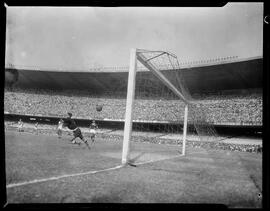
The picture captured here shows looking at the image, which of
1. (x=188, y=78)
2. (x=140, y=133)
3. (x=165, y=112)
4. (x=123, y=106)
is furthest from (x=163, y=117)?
(x=123, y=106)

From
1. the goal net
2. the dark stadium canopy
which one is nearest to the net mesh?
the goal net

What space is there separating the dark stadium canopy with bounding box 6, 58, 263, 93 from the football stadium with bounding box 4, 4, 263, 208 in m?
0.13

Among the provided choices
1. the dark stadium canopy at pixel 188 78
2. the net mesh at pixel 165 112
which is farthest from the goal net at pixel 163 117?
the dark stadium canopy at pixel 188 78

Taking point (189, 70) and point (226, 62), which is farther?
point (189, 70)

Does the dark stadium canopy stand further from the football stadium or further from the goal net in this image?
the goal net

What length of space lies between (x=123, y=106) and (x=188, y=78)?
31.1 feet

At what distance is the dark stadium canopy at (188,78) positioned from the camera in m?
25.0

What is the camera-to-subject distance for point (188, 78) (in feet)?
95.1

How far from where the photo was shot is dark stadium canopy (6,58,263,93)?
25.0m
